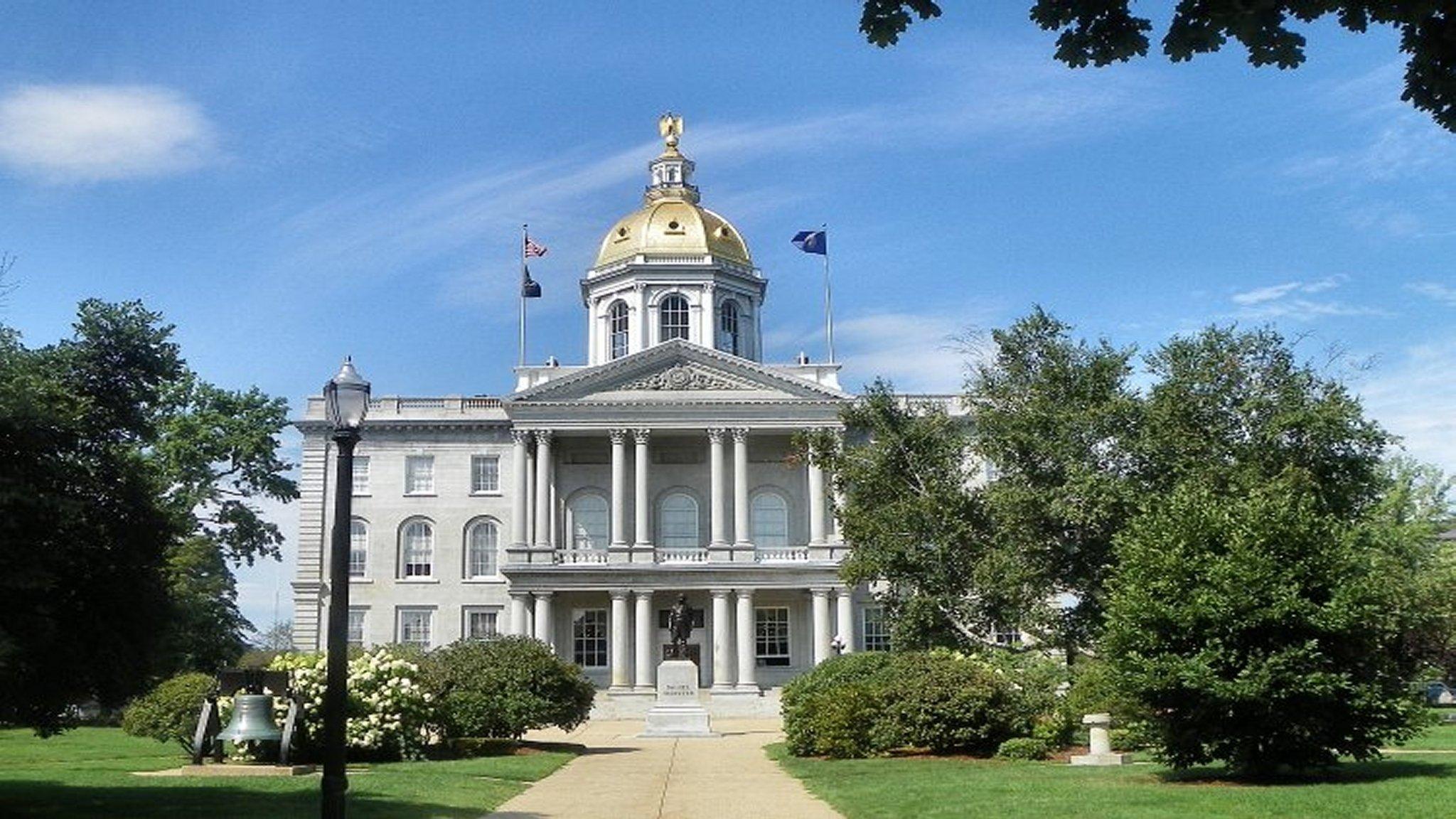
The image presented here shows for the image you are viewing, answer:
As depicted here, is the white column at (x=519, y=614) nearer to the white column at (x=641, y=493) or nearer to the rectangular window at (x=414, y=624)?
the white column at (x=641, y=493)

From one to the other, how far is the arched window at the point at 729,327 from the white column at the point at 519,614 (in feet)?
58.2

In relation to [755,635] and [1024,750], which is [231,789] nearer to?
[1024,750]

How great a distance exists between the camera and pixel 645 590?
56188 mm

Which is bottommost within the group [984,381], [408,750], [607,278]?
[408,750]

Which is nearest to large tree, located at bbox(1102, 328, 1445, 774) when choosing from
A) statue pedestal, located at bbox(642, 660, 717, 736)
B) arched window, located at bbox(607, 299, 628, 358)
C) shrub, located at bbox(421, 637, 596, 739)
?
shrub, located at bbox(421, 637, 596, 739)

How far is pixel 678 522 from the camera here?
61.5 meters

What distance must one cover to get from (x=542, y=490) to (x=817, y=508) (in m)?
11.6

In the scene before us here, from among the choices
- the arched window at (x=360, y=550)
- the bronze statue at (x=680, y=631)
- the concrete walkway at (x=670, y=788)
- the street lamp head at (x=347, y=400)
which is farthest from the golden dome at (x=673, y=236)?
the street lamp head at (x=347, y=400)

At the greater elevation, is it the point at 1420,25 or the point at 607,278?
the point at 607,278

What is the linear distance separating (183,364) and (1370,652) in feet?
54.9

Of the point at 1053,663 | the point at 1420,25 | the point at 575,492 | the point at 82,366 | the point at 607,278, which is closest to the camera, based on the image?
the point at 1420,25

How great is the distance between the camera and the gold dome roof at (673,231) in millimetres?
68625

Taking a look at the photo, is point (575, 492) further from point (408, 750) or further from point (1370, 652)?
point (1370, 652)

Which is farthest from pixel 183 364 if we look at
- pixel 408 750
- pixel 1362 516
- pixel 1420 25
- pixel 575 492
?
pixel 575 492
